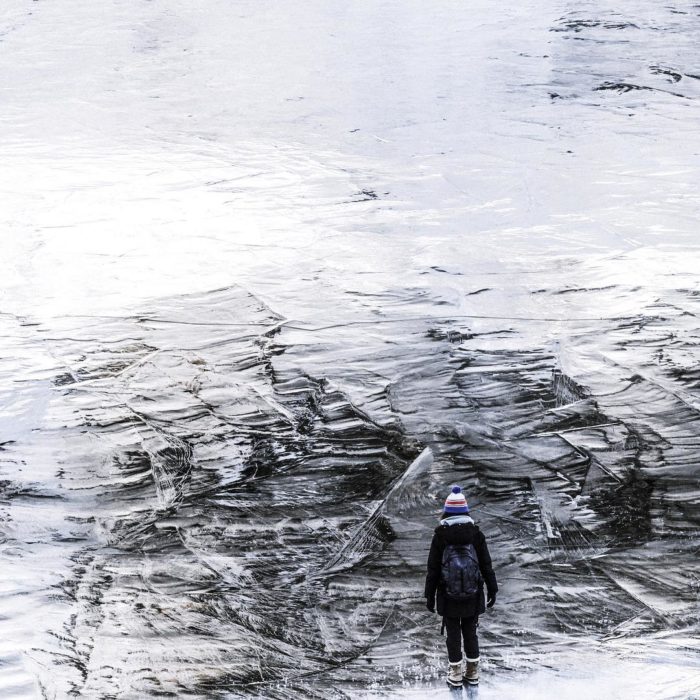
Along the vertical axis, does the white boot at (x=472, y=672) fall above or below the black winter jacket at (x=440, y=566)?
below

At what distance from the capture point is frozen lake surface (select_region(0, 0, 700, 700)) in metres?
3.87

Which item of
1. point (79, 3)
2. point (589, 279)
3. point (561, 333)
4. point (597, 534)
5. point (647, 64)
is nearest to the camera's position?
point (597, 534)

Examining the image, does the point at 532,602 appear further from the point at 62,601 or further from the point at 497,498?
the point at 62,601

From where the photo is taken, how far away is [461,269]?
20.6 ft

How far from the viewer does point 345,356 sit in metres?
5.61

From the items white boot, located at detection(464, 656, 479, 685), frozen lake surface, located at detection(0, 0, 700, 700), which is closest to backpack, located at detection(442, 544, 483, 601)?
white boot, located at detection(464, 656, 479, 685)

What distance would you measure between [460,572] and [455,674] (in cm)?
47

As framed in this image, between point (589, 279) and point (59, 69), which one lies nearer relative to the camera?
point (589, 279)

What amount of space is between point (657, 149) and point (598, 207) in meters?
1.19

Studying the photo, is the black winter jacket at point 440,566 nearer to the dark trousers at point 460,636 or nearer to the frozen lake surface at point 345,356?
the dark trousers at point 460,636

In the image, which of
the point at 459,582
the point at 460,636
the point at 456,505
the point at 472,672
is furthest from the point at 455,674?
the point at 456,505

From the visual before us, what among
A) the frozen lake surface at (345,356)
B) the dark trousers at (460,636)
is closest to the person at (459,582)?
the dark trousers at (460,636)

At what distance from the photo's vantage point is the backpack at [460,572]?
344cm

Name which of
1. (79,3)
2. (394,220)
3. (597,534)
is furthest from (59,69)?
(597,534)
